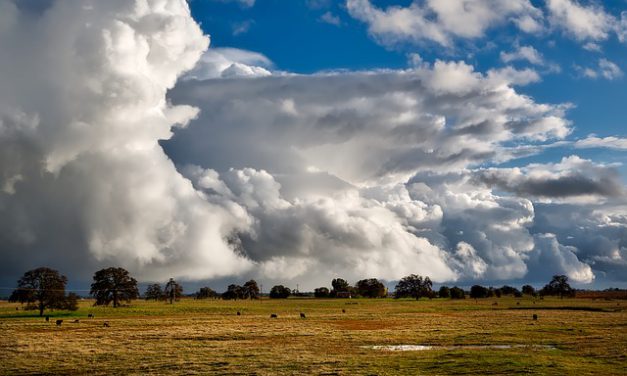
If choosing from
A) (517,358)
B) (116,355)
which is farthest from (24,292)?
(517,358)

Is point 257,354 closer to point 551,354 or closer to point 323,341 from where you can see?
point 323,341

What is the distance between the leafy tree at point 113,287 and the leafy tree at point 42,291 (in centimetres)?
3317

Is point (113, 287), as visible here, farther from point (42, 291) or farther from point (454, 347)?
point (454, 347)

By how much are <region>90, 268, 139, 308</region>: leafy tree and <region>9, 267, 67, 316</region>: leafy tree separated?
33.2 m

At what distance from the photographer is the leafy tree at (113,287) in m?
147

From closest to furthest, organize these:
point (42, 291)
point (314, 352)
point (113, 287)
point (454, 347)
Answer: point (314, 352) → point (454, 347) → point (42, 291) → point (113, 287)

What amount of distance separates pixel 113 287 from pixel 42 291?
126 feet

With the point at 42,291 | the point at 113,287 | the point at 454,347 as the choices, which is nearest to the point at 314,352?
the point at 454,347

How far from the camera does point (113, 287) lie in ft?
486

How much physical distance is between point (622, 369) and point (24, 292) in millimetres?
111249

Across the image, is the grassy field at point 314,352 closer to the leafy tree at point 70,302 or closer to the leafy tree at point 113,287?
the leafy tree at point 70,302

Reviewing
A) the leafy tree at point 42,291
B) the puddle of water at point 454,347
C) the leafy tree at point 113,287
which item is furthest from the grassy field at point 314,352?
the leafy tree at point 113,287

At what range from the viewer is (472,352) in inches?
1670

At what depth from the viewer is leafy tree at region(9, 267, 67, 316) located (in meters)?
110
